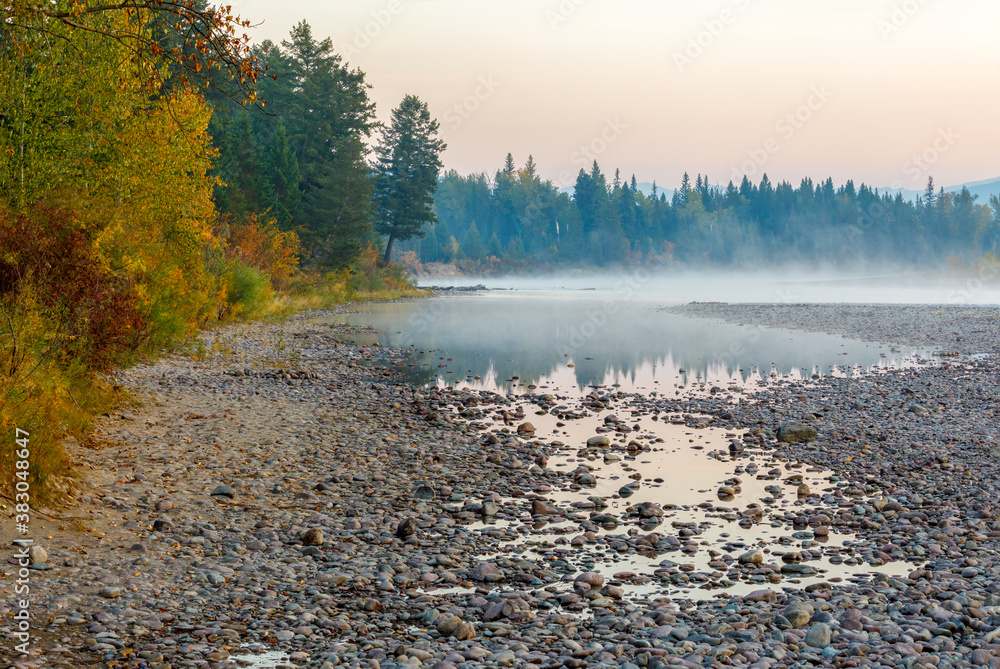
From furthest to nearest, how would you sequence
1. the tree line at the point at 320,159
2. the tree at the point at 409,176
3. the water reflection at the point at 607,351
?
the tree at the point at 409,176 → the tree line at the point at 320,159 → the water reflection at the point at 607,351

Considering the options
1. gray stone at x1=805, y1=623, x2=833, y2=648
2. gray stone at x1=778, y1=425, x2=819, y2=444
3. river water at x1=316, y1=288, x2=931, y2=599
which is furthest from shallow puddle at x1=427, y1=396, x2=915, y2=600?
gray stone at x1=805, y1=623, x2=833, y2=648

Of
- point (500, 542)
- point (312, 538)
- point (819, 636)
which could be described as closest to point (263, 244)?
point (312, 538)

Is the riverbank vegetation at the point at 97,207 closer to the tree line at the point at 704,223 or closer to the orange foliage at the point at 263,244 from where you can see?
the orange foliage at the point at 263,244

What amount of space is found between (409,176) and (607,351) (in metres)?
57.0

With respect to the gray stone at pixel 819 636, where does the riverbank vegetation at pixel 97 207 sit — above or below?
above

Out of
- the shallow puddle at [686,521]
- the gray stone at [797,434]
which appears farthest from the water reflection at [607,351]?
the shallow puddle at [686,521]

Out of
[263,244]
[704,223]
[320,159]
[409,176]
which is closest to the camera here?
[263,244]

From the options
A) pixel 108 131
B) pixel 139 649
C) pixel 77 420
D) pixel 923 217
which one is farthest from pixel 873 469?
pixel 923 217

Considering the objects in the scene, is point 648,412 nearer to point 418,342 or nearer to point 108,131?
point 108,131

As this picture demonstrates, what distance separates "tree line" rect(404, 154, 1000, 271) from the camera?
6437 inches

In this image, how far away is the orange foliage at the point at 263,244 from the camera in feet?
132

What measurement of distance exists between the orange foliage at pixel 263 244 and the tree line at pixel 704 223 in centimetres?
10737

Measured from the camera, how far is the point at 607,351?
2925cm

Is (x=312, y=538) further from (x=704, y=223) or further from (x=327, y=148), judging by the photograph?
(x=704, y=223)
